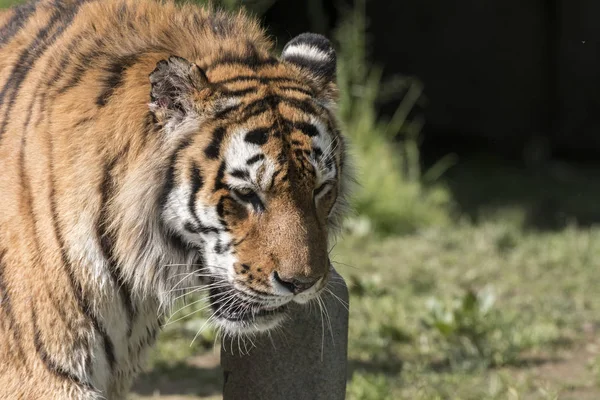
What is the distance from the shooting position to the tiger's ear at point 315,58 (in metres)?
3.44

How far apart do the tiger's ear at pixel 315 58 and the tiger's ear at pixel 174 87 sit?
1.58 ft

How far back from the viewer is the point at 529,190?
9.45 m

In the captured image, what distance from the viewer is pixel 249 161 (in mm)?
3025

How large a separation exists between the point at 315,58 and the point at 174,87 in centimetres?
62

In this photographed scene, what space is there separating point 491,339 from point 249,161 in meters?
2.56

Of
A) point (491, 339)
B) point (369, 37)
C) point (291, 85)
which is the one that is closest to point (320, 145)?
point (291, 85)

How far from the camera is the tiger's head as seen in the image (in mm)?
3002

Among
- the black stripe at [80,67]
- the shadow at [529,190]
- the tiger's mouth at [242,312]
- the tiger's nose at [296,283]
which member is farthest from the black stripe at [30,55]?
the shadow at [529,190]

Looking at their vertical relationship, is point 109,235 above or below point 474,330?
above

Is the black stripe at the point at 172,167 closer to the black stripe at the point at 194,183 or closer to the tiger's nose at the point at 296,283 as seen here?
the black stripe at the point at 194,183

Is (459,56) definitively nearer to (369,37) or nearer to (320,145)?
(369,37)

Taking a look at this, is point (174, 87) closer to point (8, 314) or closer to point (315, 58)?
point (315, 58)

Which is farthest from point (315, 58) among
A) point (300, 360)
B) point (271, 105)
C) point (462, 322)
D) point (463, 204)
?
point (463, 204)

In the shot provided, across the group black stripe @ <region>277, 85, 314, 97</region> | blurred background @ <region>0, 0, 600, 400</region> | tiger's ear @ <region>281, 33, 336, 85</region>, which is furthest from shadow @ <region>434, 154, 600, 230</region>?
black stripe @ <region>277, 85, 314, 97</region>
